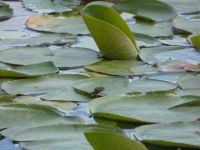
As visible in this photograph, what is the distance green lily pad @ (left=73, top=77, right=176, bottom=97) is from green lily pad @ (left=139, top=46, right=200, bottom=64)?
253 mm

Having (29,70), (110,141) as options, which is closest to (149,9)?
(29,70)

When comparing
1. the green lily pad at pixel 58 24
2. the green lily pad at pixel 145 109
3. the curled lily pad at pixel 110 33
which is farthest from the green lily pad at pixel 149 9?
the green lily pad at pixel 145 109

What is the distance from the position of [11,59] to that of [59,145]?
700mm

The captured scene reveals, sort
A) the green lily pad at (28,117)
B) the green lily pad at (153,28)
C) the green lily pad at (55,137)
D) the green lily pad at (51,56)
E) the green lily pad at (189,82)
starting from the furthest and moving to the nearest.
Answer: the green lily pad at (153,28) < the green lily pad at (51,56) < the green lily pad at (189,82) < the green lily pad at (28,117) < the green lily pad at (55,137)

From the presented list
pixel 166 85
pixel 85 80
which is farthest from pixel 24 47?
pixel 166 85

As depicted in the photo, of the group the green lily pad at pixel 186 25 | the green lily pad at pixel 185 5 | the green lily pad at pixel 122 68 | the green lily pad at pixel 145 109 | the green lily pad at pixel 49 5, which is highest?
the green lily pad at pixel 145 109

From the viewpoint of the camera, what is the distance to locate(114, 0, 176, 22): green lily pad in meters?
2.53

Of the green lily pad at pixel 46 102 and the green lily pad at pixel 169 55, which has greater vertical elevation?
the green lily pad at pixel 46 102

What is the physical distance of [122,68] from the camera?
6.17 ft

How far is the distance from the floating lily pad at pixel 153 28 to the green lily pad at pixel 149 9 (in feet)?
0.19

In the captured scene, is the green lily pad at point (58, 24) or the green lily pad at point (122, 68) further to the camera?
the green lily pad at point (58, 24)

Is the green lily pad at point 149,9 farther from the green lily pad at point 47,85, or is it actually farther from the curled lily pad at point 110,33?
the green lily pad at point 47,85

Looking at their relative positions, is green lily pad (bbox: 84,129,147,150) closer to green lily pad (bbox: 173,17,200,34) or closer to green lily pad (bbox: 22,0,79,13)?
green lily pad (bbox: 173,17,200,34)

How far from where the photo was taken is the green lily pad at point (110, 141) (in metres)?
1.10
